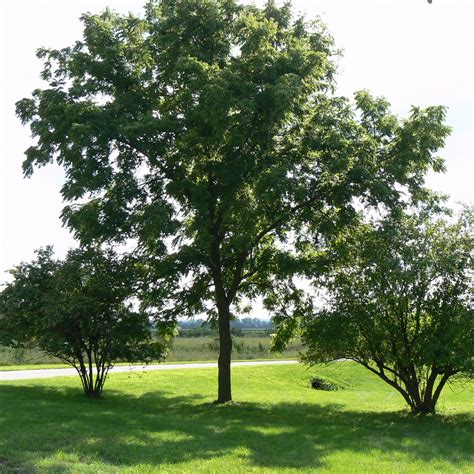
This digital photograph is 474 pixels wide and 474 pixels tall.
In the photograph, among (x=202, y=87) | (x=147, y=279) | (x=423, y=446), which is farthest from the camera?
(x=147, y=279)

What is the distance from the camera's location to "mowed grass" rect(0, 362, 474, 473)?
880 cm

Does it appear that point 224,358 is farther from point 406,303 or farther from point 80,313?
point 406,303

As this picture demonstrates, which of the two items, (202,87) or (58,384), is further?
(58,384)

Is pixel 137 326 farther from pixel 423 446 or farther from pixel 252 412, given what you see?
pixel 423 446

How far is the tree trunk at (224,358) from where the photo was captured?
1859cm

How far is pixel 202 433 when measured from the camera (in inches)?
470

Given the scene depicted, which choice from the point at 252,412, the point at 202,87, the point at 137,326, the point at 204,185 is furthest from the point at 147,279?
the point at 202,87

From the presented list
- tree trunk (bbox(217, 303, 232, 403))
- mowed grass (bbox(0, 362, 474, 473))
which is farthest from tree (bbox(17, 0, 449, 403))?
mowed grass (bbox(0, 362, 474, 473))

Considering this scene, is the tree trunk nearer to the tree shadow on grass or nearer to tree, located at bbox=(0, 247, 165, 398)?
the tree shadow on grass

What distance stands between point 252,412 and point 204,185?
7.36m

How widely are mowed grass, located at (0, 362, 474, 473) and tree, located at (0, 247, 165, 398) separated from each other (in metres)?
1.58

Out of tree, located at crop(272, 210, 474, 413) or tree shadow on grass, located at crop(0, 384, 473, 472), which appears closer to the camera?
tree shadow on grass, located at crop(0, 384, 473, 472)

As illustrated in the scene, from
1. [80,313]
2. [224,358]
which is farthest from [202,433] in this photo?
[80,313]

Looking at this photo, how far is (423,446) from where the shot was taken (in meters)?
11.1
